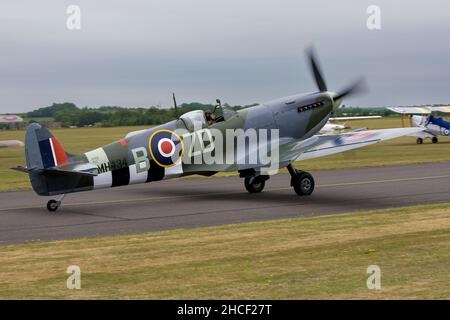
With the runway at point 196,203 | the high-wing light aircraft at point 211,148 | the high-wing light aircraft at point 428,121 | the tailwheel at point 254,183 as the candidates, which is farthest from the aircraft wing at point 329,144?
the high-wing light aircraft at point 428,121

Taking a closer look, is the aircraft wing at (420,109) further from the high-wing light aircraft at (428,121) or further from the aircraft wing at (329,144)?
the aircraft wing at (329,144)

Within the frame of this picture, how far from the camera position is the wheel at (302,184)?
19.7 metres

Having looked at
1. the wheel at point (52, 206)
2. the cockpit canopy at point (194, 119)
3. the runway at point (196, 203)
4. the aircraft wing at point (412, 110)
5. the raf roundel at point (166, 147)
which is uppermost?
the cockpit canopy at point (194, 119)

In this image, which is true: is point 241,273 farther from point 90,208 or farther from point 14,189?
point 14,189

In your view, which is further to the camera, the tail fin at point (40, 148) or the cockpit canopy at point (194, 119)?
the cockpit canopy at point (194, 119)

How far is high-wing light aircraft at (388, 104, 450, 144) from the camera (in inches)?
1914

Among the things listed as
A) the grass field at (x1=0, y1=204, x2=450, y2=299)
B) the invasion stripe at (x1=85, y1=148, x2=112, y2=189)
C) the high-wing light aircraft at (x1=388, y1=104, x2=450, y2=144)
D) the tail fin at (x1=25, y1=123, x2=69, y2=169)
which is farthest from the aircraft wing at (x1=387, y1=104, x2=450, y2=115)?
the grass field at (x1=0, y1=204, x2=450, y2=299)

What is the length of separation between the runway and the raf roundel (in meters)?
1.13

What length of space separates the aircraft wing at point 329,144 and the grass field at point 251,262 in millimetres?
5260

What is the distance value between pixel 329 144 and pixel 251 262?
10.3 metres

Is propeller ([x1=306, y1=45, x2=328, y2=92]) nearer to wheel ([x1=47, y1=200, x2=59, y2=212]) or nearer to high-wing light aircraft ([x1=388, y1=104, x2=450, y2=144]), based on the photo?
wheel ([x1=47, y1=200, x2=59, y2=212])

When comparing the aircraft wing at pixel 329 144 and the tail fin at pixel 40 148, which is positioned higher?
the tail fin at pixel 40 148

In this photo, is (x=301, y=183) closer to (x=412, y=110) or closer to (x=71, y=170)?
(x=71, y=170)
